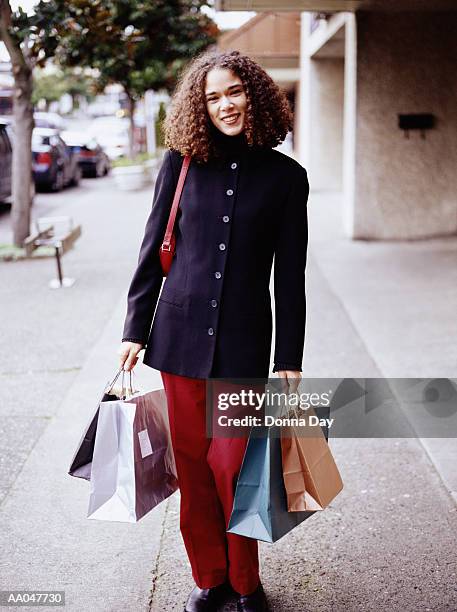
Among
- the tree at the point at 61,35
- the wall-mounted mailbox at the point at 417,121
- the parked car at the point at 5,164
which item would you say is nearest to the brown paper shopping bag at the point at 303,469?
the tree at the point at 61,35

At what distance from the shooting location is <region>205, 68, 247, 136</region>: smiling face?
253 centimetres

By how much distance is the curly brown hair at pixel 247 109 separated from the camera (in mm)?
2537

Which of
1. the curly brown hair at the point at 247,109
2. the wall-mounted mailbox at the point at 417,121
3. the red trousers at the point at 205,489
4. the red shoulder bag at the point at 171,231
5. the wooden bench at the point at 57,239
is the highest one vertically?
the wall-mounted mailbox at the point at 417,121

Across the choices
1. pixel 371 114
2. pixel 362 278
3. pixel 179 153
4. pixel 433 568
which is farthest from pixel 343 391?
pixel 371 114

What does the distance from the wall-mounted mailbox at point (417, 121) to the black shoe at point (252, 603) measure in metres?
9.15

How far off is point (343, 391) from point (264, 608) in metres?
2.51

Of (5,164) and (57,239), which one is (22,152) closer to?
(57,239)

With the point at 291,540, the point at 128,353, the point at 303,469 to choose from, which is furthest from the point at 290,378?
the point at 291,540

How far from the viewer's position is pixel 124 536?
11.4 ft

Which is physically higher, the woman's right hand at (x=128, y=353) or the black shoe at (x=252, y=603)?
the woman's right hand at (x=128, y=353)

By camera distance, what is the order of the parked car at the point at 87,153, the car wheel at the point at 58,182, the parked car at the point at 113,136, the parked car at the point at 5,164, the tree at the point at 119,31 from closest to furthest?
1. the tree at the point at 119,31
2. the parked car at the point at 5,164
3. the car wheel at the point at 58,182
4. the parked car at the point at 87,153
5. the parked car at the point at 113,136

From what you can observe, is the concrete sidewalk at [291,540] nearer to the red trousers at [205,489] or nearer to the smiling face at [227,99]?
the red trousers at [205,489]

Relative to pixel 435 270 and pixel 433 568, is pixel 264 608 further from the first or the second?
pixel 435 270

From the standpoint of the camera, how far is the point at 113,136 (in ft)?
112
